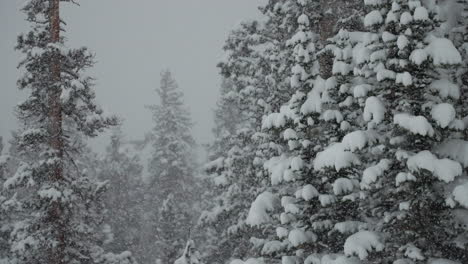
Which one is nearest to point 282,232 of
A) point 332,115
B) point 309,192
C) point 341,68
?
point 309,192

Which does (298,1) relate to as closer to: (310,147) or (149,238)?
(310,147)

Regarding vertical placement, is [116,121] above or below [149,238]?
below

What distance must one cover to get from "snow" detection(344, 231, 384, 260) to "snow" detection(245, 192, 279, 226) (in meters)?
2.63

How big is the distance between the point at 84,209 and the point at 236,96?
733cm

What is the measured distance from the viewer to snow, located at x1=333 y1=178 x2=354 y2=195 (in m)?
9.94

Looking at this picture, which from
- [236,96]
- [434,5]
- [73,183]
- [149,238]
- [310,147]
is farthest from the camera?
[149,238]

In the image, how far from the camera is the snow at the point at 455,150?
876 centimetres

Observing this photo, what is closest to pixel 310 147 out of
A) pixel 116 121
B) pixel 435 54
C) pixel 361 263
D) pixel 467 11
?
pixel 361 263

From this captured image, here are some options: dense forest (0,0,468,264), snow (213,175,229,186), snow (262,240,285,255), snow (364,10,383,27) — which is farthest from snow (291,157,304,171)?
snow (213,175,229,186)

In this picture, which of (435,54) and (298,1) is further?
(298,1)

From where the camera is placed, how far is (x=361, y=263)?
9.82 m

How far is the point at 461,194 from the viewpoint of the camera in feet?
26.7

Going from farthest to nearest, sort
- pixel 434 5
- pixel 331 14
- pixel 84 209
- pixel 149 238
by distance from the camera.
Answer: pixel 149 238
pixel 84 209
pixel 331 14
pixel 434 5

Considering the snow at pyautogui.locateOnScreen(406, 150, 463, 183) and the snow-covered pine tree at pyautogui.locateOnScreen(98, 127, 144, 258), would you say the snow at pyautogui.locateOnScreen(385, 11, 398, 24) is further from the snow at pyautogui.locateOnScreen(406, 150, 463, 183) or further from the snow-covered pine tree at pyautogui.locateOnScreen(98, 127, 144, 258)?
the snow-covered pine tree at pyautogui.locateOnScreen(98, 127, 144, 258)
